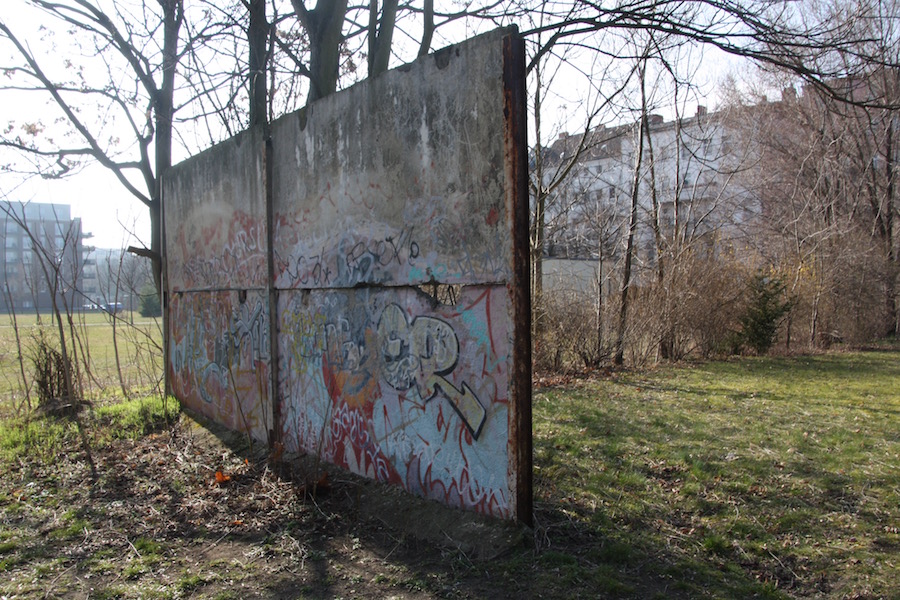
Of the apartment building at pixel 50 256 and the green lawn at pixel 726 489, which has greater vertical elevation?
the apartment building at pixel 50 256

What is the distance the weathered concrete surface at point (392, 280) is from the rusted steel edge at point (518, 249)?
0.01 meters

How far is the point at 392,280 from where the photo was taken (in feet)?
15.2

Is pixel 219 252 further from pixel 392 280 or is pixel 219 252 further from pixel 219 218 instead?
pixel 392 280

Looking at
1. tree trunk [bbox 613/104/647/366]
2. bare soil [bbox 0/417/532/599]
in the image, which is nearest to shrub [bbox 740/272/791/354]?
tree trunk [bbox 613/104/647/366]

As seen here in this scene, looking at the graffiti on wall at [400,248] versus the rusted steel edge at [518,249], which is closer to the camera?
the rusted steel edge at [518,249]

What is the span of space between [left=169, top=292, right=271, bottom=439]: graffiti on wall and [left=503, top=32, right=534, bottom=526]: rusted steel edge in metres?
3.14

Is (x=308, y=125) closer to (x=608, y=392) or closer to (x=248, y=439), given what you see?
(x=248, y=439)

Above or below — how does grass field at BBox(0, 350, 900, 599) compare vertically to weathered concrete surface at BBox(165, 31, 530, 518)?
below

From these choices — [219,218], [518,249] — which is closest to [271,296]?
[219,218]

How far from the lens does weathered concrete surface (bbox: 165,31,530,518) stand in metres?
3.88

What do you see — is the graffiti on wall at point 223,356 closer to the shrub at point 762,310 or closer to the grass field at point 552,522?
the grass field at point 552,522

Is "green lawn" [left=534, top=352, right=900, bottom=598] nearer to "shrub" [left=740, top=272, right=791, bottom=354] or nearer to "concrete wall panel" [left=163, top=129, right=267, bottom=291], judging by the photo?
"concrete wall panel" [left=163, top=129, right=267, bottom=291]

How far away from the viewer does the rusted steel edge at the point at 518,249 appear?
375 centimetres

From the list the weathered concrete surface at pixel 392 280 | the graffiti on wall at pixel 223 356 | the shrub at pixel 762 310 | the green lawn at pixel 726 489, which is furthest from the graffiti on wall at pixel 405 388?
the shrub at pixel 762 310
